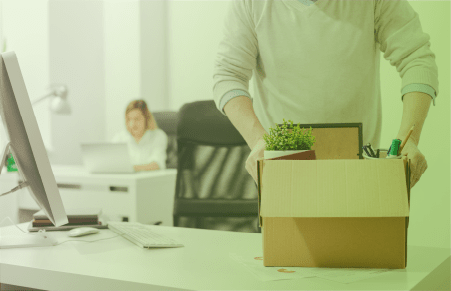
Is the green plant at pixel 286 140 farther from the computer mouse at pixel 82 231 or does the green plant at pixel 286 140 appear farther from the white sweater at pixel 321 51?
the computer mouse at pixel 82 231

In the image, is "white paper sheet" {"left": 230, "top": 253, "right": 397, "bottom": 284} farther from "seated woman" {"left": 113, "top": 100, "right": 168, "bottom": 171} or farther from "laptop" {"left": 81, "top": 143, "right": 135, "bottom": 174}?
"seated woman" {"left": 113, "top": 100, "right": 168, "bottom": 171}

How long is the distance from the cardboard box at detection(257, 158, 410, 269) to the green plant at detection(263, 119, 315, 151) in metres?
0.05

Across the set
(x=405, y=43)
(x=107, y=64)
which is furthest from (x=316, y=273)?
(x=107, y=64)

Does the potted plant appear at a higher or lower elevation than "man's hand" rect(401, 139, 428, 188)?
higher

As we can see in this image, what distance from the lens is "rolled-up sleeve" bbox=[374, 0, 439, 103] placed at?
1137 mm

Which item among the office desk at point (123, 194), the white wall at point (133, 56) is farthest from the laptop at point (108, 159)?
the white wall at point (133, 56)

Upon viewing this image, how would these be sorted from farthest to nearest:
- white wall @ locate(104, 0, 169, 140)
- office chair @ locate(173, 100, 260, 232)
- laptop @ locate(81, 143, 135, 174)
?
1. white wall @ locate(104, 0, 169, 140)
2. laptop @ locate(81, 143, 135, 174)
3. office chair @ locate(173, 100, 260, 232)

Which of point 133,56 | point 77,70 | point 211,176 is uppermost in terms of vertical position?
point 133,56

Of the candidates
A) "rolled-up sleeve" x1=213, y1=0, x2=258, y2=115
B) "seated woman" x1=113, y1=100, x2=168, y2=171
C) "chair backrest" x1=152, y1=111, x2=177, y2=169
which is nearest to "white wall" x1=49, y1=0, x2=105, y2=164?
"seated woman" x1=113, y1=100, x2=168, y2=171

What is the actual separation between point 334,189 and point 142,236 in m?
0.53

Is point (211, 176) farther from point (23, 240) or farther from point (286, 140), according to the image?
point (286, 140)

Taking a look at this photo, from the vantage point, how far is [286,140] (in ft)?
2.65

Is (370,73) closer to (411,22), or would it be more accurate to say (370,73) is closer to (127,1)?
(411,22)

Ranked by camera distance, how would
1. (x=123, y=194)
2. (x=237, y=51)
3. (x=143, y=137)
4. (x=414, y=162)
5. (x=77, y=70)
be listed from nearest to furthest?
(x=414, y=162) → (x=237, y=51) → (x=123, y=194) → (x=143, y=137) → (x=77, y=70)
